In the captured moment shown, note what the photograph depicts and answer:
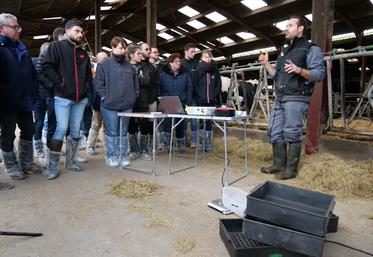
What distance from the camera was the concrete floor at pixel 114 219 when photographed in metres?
1.91

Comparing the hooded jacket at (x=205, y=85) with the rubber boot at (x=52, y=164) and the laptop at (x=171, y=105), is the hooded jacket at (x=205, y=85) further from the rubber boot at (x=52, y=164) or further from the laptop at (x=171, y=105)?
the rubber boot at (x=52, y=164)

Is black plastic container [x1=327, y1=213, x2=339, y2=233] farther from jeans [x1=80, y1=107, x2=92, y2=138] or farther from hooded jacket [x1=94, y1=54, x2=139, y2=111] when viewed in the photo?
jeans [x1=80, y1=107, x2=92, y2=138]

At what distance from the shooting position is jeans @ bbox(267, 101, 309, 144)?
3344 mm

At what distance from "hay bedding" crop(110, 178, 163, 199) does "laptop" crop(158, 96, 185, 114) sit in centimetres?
114

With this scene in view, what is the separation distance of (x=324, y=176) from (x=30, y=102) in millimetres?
2855

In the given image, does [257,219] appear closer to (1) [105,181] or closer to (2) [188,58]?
(1) [105,181]

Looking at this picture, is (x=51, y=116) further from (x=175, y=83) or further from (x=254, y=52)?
(x=254, y=52)

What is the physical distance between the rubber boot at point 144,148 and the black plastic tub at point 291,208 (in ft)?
8.02

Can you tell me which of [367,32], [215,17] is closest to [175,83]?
[215,17]

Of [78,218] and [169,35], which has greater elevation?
[169,35]

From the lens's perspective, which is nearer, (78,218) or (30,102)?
(78,218)

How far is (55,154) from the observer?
335 cm

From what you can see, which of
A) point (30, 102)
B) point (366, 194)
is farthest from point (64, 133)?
point (366, 194)

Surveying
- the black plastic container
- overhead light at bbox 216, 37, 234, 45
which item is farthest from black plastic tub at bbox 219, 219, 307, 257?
overhead light at bbox 216, 37, 234, 45
